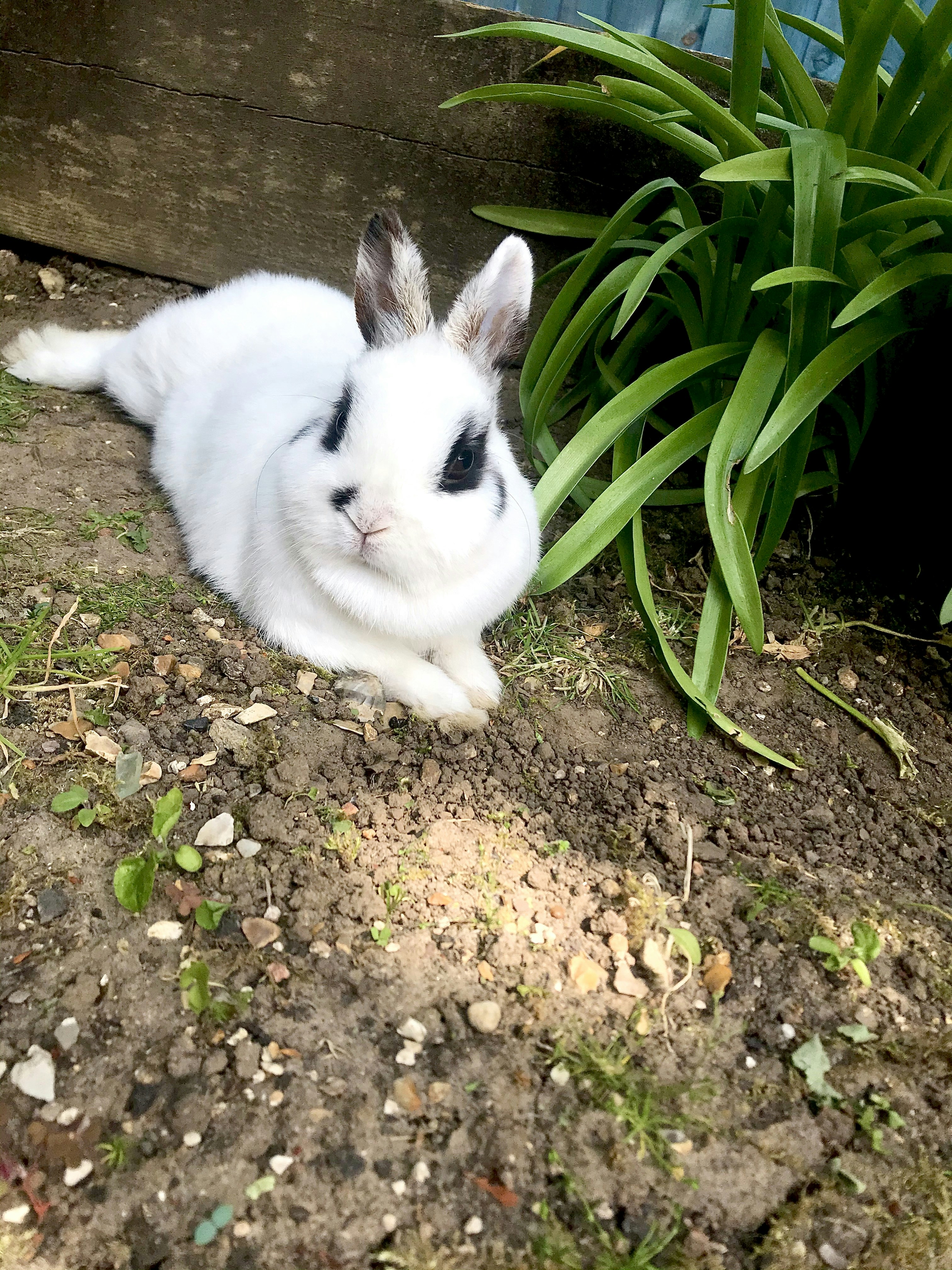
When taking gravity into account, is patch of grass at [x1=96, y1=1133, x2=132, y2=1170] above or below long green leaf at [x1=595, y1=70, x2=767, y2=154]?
below

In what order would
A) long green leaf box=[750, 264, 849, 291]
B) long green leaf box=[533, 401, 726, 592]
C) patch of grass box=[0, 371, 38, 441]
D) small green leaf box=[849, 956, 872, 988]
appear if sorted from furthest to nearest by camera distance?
patch of grass box=[0, 371, 38, 441], long green leaf box=[533, 401, 726, 592], long green leaf box=[750, 264, 849, 291], small green leaf box=[849, 956, 872, 988]

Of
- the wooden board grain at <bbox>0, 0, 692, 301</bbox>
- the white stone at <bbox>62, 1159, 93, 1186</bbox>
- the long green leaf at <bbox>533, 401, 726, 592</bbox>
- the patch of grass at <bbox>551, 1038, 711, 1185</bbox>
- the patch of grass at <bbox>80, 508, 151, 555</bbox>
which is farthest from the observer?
the wooden board grain at <bbox>0, 0, 692, 301</bbox>

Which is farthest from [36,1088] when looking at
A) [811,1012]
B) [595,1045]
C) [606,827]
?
[811,1012]

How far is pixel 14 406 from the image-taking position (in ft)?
10.8

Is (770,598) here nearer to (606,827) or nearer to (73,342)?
(606,827)

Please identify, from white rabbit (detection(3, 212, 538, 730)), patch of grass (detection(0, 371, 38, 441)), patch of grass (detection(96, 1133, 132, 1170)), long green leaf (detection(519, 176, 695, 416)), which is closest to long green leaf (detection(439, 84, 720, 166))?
long green leaf (detection(519, 176, 695, 416))

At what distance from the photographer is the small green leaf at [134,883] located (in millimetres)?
1770

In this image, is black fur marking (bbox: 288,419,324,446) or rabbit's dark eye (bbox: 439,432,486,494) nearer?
rabbit's dark eye (bbox: 439,432,486,494)

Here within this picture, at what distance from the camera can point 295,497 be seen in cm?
215

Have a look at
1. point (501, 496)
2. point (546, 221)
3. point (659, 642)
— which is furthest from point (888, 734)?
point (546, 221)

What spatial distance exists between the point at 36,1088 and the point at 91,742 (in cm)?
79

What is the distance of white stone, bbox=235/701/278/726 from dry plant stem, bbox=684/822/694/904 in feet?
3.38

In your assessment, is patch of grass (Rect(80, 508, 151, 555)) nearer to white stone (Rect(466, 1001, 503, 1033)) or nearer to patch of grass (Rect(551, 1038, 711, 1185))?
white stone (Rect(466, 1001, 503, 1033))

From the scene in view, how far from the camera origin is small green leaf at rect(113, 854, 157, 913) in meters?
1.77
